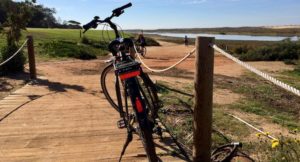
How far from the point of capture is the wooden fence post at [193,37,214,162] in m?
3.47

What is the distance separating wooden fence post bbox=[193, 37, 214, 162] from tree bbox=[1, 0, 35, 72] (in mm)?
10011

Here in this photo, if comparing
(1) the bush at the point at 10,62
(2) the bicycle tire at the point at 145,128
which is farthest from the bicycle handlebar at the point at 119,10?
(1) the bush at the point at 10,62

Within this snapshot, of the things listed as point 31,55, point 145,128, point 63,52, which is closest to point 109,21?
point 145,128

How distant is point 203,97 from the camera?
3529 mm

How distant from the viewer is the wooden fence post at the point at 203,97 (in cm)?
347

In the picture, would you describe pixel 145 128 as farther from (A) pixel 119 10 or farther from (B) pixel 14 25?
(B) pixel 14 25

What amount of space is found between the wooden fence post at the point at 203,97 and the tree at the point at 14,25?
32.8ft

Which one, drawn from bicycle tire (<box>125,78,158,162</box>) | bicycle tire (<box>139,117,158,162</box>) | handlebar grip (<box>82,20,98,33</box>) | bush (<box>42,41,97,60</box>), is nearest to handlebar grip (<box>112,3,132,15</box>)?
handlebar grip (<box>82,20,98,33</box>)

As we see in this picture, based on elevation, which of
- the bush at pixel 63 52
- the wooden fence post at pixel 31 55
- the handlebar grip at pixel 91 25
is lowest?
the bush at pixel 63 52

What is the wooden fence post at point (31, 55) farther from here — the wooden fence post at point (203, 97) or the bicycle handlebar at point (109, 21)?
the wooden fence post at point (203, 97)

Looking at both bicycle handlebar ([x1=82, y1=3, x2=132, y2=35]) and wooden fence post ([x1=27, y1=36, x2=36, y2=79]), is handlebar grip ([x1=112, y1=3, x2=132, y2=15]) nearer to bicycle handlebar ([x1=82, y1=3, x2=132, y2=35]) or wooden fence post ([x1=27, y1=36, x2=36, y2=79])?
bicycle handlebar ([x1=82, y1=3, x2=132, y2=35])

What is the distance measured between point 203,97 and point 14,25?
34.7 ft

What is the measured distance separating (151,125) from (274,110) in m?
8.17

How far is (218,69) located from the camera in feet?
72.9
